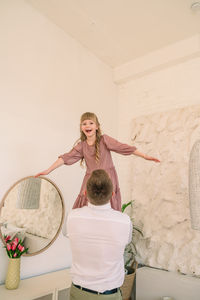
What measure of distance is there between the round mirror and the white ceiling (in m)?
1.72

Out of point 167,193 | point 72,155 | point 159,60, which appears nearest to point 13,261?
point 72,155

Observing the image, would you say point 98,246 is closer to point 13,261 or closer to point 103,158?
point 103,158

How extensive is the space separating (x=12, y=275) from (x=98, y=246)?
967 millimetres

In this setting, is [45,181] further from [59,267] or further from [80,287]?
[80,287]

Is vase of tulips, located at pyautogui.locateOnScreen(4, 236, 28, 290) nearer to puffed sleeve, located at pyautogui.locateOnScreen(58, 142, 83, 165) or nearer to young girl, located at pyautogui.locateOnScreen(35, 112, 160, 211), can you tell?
young girl, located at pyautogui.locateOnScreen(35, 112, 160, 211)

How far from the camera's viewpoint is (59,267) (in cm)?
246

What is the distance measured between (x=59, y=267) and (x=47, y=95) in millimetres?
1738

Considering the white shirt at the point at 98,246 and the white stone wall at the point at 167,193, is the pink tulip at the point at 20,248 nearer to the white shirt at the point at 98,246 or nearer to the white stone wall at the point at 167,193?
the white shirt at the point at 98,246

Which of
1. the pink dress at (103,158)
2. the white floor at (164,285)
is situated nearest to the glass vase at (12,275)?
the pink dress at (103,158)

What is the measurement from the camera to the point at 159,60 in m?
3.13

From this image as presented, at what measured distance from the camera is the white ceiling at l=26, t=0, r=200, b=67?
8.08 feet

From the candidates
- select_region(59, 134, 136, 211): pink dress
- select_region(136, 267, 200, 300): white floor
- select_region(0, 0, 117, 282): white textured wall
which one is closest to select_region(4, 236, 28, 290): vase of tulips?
select_region(0, 0, 117, 282): white textured wall

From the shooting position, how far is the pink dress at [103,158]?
6.06ft

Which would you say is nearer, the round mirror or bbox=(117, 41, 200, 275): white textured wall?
the round mirror
